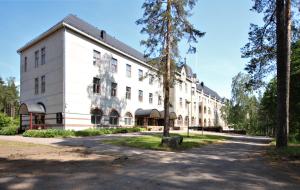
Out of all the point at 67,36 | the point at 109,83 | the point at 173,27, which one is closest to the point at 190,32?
the point at 173,27

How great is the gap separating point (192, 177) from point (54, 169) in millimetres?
4334

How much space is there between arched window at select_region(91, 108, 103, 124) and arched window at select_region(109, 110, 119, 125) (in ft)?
7.35

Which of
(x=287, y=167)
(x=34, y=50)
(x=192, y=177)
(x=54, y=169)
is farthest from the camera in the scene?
(x=34, y=50)

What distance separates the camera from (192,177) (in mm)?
9164

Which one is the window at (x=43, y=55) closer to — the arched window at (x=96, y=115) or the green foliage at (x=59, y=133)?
the arched window at (x=96, y=115)

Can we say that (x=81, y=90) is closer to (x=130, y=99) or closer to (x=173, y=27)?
(x=130, y=99)

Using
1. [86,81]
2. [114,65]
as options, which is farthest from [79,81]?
[114,65]

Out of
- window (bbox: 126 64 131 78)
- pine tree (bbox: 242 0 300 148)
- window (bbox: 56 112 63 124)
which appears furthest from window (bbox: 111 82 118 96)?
pine tree (bbox: 242 0 300 148)

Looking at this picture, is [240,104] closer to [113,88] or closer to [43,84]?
A: [113,88]

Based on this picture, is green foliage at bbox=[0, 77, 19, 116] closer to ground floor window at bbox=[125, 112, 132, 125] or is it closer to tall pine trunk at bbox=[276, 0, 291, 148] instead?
ground floor window at bbox=[125, 112, 132, 125]

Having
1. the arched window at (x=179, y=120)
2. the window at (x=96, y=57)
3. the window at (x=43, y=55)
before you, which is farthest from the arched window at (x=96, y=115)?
the arched window at (x=179, y=120)

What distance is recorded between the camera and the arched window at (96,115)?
1383 inches

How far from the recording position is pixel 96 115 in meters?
35.8

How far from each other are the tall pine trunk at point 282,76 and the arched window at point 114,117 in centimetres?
2480
